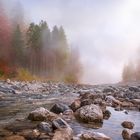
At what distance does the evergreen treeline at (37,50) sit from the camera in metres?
71.4

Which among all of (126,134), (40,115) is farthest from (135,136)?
(40,115)

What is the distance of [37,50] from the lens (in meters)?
76.5

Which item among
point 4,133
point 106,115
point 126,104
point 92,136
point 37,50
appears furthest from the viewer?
point 37,50

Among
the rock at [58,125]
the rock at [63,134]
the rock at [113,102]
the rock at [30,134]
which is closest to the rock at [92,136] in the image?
the rock at [63,134]

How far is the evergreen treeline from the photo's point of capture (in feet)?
234

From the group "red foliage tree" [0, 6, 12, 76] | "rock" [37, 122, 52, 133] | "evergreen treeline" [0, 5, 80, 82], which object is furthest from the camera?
"evergreen treeline" [0, 5, 80, 82]

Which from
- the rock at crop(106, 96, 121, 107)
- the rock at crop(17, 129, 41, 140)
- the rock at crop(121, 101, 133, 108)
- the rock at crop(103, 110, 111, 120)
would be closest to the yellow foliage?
the rock at crop(106, 96, 121, 107)

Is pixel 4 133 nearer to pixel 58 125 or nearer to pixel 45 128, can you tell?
pixel 45 128

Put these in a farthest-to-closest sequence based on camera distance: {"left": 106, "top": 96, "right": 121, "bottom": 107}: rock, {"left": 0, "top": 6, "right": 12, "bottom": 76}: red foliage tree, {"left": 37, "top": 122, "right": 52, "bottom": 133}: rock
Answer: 1. {"left": 0, "top": 6, "right": 12, "bottom": 76}: red foliage tree
2. {"left": 106, "top": 96, "right": 121, "bottom": 107}: rock
3. {"left": 37, "top": 122, "right": 52, "bottom": 133}: rock

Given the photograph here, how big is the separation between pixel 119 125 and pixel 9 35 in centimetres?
6146

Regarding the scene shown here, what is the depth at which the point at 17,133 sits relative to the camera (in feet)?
40.2

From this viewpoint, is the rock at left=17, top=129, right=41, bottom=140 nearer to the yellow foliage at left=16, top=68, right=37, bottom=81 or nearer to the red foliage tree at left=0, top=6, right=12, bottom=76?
the yellow foliage at left=16, top=68, right=37, bottom=81

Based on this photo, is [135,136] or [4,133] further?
[4,133]

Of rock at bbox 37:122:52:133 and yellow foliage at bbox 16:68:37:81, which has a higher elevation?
yellow foliage at bbox 16:68:37:81
